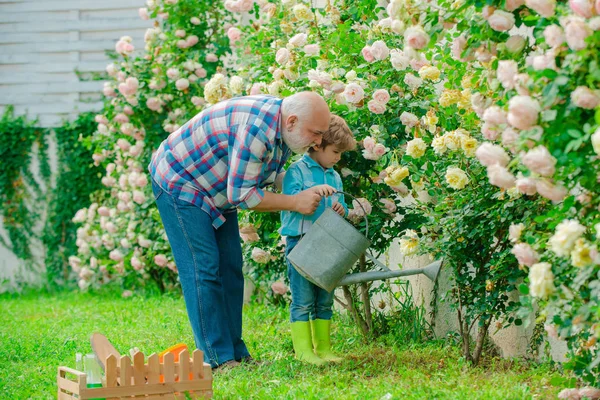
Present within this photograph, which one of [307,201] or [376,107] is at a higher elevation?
[376,107]

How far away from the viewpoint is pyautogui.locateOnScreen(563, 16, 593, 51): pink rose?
2.21 metres

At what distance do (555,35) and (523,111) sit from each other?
0.75 feet

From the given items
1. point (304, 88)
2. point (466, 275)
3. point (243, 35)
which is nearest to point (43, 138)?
point (243, 35)

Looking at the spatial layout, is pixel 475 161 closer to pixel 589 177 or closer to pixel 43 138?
pixel 589 177

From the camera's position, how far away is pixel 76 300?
270 inches

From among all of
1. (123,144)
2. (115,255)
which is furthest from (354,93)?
(115,255)

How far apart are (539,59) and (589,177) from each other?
0.35m

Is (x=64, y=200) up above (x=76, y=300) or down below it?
above

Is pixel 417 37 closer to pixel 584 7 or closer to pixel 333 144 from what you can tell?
pixel 584 7

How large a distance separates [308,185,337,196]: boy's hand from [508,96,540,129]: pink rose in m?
1.36

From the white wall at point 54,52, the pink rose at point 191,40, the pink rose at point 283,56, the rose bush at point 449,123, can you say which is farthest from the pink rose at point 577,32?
the white wall at point 54,52

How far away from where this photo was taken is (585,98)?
7.38ft

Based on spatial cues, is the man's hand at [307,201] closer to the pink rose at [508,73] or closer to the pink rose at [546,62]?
the pink rose at [508,73]

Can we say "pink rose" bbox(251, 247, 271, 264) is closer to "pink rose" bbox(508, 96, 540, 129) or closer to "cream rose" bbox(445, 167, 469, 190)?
"cream rose" bbox(445, 167, 469, 190)
